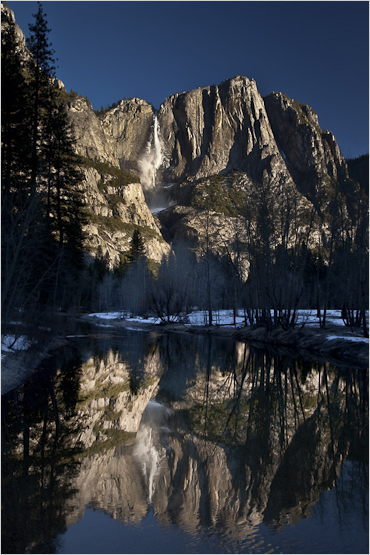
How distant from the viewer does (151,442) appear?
6.92 m

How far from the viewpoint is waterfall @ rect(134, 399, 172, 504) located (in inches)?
219

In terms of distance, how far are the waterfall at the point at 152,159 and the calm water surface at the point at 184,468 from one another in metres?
174

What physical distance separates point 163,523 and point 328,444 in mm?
3863

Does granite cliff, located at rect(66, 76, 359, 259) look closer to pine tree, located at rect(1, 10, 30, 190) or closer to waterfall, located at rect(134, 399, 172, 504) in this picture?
pine tree, located at rect(1, 10, 30, 190)

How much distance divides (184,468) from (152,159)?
185225mm

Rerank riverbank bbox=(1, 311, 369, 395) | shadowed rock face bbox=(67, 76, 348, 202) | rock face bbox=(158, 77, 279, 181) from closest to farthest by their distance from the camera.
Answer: riverbank bbox=(1, 311, 369, 395)
shadowed rock face bbox=(67, 76, 348, 202)
rock face bbox=(158, 77, 279, 181)

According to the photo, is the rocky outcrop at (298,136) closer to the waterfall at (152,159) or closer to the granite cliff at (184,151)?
the granite cliff at (184,151)

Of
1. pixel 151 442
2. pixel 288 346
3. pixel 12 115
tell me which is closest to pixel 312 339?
pixel 288 346

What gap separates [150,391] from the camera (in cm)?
1112

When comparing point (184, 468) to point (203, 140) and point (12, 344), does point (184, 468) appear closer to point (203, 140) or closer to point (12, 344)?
point (12, 344)

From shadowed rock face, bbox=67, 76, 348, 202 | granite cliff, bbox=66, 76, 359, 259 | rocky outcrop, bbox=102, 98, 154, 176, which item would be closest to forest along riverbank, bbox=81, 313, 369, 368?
granite cliff, bbox=66, 76, 359, 259

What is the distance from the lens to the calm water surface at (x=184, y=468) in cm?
403

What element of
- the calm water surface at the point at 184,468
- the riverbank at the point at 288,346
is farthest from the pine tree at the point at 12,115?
the calm water surface at the point at 184,468

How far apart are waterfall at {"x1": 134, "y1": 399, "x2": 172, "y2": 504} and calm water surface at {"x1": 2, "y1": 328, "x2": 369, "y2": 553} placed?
1.2 inches
